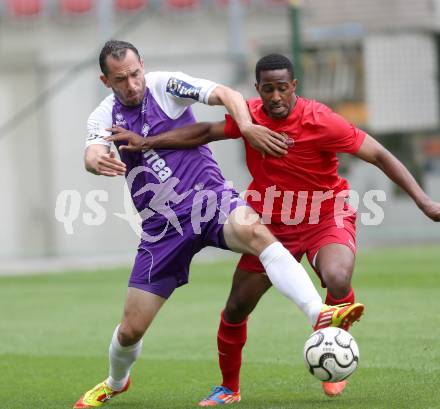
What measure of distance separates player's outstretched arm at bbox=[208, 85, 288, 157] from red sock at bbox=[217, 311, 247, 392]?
1.28 meters

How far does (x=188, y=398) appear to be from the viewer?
7672 millimetres

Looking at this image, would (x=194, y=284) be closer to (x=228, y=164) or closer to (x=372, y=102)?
(x=228, y=164)

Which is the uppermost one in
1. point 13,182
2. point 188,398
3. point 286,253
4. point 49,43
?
point 49,43

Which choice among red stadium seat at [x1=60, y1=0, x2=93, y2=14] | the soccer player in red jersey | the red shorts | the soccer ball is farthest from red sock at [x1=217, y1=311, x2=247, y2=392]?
red stadium seat at [x1=60, y1=0, x2=93, y2=14]

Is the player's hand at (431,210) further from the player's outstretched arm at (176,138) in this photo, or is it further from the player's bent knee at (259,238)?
the player's outstretched arm at (176,138)

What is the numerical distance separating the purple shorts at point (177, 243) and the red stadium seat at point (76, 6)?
59.8 feet

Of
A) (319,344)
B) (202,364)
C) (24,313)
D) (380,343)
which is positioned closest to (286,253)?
(319,344)

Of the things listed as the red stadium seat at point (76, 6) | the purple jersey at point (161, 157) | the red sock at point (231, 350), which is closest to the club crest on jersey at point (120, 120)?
the purple jersey at point (161, 157)

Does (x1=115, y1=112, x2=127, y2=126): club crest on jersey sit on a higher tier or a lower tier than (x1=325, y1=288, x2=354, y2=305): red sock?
higher

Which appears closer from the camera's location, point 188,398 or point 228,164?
point 188,398

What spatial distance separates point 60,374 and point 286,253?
3003 mm

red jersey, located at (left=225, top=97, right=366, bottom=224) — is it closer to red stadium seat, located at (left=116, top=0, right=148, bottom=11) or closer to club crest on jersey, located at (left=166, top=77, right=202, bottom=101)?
club crest on jersey, located at (left=166, top=77, right=202, bottom=101)

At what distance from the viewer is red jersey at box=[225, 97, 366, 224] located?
720 centimetres

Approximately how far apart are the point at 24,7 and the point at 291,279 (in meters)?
19.4
